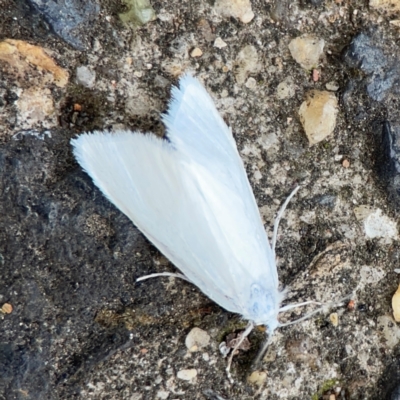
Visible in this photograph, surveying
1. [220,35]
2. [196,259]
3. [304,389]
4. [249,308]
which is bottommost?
[304,389]

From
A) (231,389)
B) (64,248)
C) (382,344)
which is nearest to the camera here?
(64,248)

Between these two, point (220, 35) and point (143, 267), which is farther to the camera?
point (220, 35)

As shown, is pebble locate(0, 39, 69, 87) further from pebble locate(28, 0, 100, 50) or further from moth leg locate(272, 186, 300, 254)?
moth leg locate(272, 186, 300, 254)

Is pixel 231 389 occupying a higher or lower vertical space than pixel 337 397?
higher

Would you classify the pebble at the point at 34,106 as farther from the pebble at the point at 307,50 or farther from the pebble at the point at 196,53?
the pebble at the point at 307,50

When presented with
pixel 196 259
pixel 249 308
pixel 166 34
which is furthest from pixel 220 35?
pixel 249 308

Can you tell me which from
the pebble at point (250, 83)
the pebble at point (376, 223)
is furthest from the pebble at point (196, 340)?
the pebble at point (250, 83)

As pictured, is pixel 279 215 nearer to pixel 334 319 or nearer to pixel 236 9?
pixel 334 319

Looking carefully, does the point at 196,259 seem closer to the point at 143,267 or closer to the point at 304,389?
the point at 143,267
